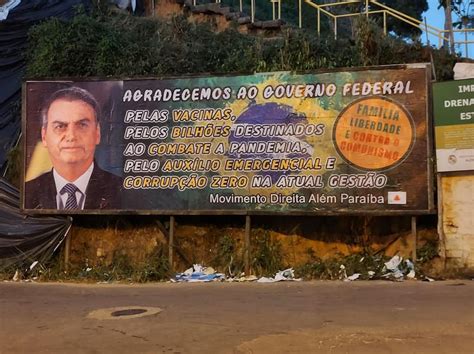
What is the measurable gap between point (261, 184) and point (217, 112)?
1628mm

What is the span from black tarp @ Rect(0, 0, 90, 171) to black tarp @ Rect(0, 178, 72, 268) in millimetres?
1645

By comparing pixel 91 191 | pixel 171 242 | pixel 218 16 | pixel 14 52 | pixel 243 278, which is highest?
pixel 218 16

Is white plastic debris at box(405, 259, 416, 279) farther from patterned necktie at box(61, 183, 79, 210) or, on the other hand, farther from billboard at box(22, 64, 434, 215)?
patterned necktie at box(61, 183, 79, 210)

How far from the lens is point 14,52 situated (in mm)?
13320

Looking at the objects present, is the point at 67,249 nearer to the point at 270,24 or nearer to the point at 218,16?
the point at 270,24

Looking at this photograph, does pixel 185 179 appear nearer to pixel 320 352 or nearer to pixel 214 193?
pixel 214 193

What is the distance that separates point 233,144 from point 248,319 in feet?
14.0

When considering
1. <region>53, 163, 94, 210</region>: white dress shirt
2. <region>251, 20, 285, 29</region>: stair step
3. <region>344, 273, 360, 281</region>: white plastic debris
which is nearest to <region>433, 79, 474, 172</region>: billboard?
<region>344, 273, 360, 281</region>: white plastic debris

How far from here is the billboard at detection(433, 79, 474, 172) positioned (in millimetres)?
9453

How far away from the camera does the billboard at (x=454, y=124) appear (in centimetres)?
945

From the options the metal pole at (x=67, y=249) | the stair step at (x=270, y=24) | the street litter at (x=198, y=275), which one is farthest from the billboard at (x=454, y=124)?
the metal pole at (x=67, y=249)

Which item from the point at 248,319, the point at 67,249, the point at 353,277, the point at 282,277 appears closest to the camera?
the point at 248,319

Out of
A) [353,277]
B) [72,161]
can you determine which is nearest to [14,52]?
[72,161]

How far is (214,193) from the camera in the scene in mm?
10523
